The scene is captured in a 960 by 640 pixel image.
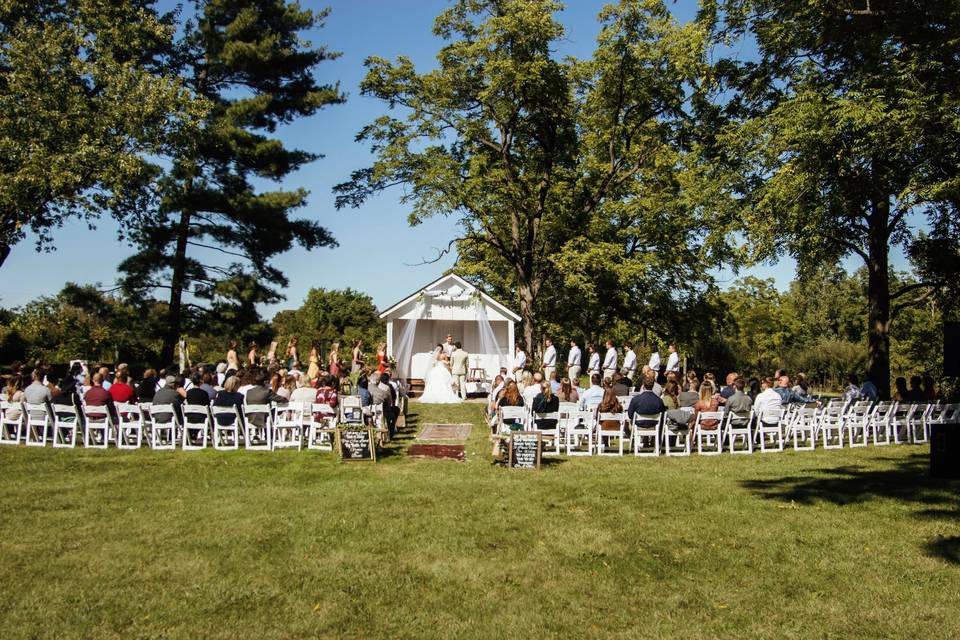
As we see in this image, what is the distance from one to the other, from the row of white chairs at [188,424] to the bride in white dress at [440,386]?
7132 millimetres

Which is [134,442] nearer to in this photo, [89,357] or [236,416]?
[236,416]

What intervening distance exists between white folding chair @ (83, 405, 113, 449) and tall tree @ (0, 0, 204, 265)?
9108 millimetres

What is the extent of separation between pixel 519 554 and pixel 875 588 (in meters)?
2.79

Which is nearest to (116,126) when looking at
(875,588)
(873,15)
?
(873,15)

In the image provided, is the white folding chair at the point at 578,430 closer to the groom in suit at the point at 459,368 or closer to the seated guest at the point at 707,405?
the seated guest at the point at 707,405

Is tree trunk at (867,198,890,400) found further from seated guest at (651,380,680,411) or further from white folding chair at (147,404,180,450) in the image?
white folding chair at (147,404,180,450)

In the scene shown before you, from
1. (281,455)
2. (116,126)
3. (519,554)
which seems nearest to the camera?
(519,554)

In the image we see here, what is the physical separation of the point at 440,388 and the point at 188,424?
9.02 metres

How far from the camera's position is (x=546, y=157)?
28.2 meters

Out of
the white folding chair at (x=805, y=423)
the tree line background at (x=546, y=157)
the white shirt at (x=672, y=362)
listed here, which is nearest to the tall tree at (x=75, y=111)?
the tree line background at (x=546, y=157)

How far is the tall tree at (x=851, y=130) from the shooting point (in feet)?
48.6

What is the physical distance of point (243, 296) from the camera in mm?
24672

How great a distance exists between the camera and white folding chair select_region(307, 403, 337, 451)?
40.1 feet

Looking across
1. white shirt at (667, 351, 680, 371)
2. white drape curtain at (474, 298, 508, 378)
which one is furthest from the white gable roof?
white shirt at (667, 351, 680, 371)
